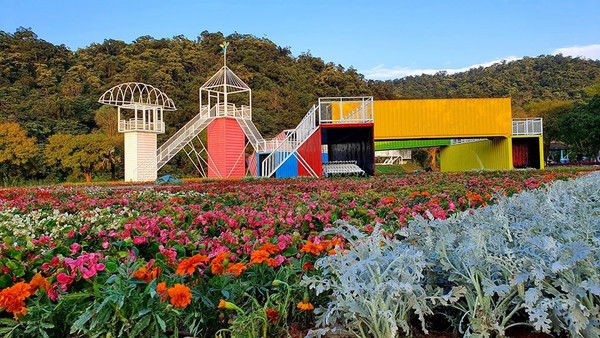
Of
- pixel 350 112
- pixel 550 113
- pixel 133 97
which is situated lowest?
pixel 350 112

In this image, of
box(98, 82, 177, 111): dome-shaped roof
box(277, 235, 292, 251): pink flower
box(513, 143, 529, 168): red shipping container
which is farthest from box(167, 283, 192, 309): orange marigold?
box(513, 143, 529, 168): red shipping container

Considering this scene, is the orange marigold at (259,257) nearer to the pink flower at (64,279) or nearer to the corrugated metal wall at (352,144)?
the pink flower at (64,279)

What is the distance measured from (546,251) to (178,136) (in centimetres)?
2874

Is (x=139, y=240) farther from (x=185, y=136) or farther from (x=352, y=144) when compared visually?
(x=185, y=136)

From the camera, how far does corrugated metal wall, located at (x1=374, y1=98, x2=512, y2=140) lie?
29.0 m

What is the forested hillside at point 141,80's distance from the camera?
36.4 meters

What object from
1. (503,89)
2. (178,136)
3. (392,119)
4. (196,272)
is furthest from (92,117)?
(503,89)

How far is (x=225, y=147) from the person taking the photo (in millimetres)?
29156

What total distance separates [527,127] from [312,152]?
15636 mm

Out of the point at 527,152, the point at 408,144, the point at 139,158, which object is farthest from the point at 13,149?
the point at 527,152

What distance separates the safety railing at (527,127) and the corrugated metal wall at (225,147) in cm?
1712

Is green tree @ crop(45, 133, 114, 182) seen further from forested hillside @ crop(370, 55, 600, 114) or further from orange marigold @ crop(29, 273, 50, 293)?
forested hillside @ crop(370, 55, 600, 114)

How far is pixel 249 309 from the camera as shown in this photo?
8.45 feet

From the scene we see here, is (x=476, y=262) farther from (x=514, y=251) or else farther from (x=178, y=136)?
(x=178, y=136)
